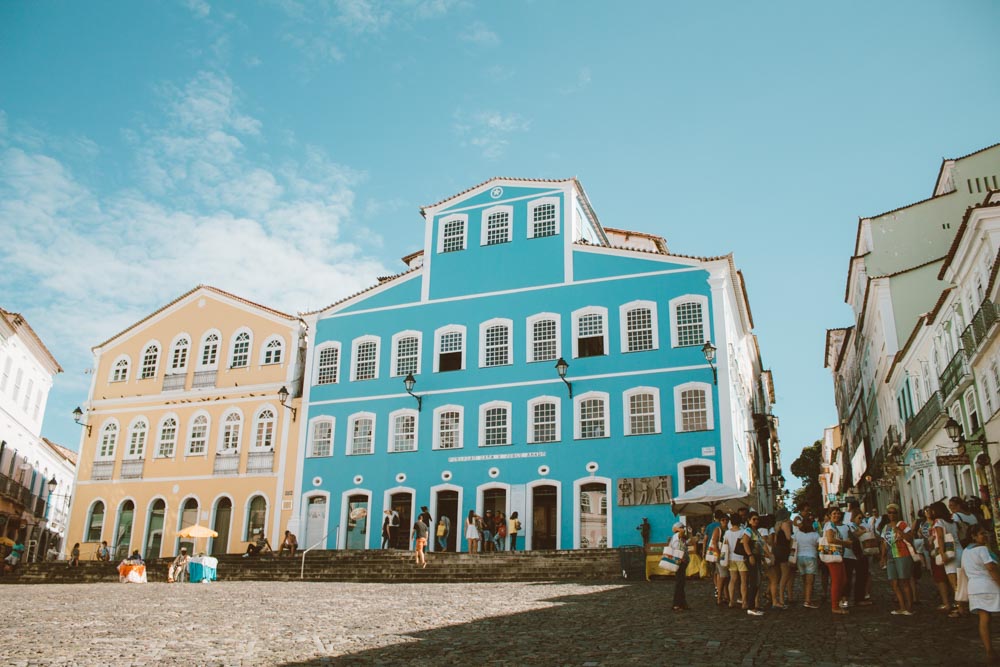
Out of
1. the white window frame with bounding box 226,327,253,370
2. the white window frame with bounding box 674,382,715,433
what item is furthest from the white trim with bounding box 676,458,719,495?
the white window frame with bounding box 226,327,253,370

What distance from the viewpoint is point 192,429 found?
35.4m

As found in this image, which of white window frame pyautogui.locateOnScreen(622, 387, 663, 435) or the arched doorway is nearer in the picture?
white window frame pyautogui.locateOnScreen(622, 387, 663, 435)

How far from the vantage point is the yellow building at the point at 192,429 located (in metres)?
33.6

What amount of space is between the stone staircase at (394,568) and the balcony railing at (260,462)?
184 inches

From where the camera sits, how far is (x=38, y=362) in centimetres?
4256

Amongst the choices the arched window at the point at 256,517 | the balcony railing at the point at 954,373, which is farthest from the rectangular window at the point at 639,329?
the arched window at the point at 256,517

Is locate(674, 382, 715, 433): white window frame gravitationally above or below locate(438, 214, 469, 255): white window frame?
below

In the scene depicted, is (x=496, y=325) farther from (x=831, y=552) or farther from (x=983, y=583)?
(x=983, y=583)

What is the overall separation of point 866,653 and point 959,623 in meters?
3.00

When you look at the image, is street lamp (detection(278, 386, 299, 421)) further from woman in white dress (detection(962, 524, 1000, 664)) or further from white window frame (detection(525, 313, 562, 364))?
woman in white dress (detection(962, 524, 1000, 664))

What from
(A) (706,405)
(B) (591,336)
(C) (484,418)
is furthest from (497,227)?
(A) (706,405)

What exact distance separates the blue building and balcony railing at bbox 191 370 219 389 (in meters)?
4.45

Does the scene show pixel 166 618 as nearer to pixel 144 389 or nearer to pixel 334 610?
pixel 334 610

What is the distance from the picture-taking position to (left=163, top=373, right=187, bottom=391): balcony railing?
3641 cm
